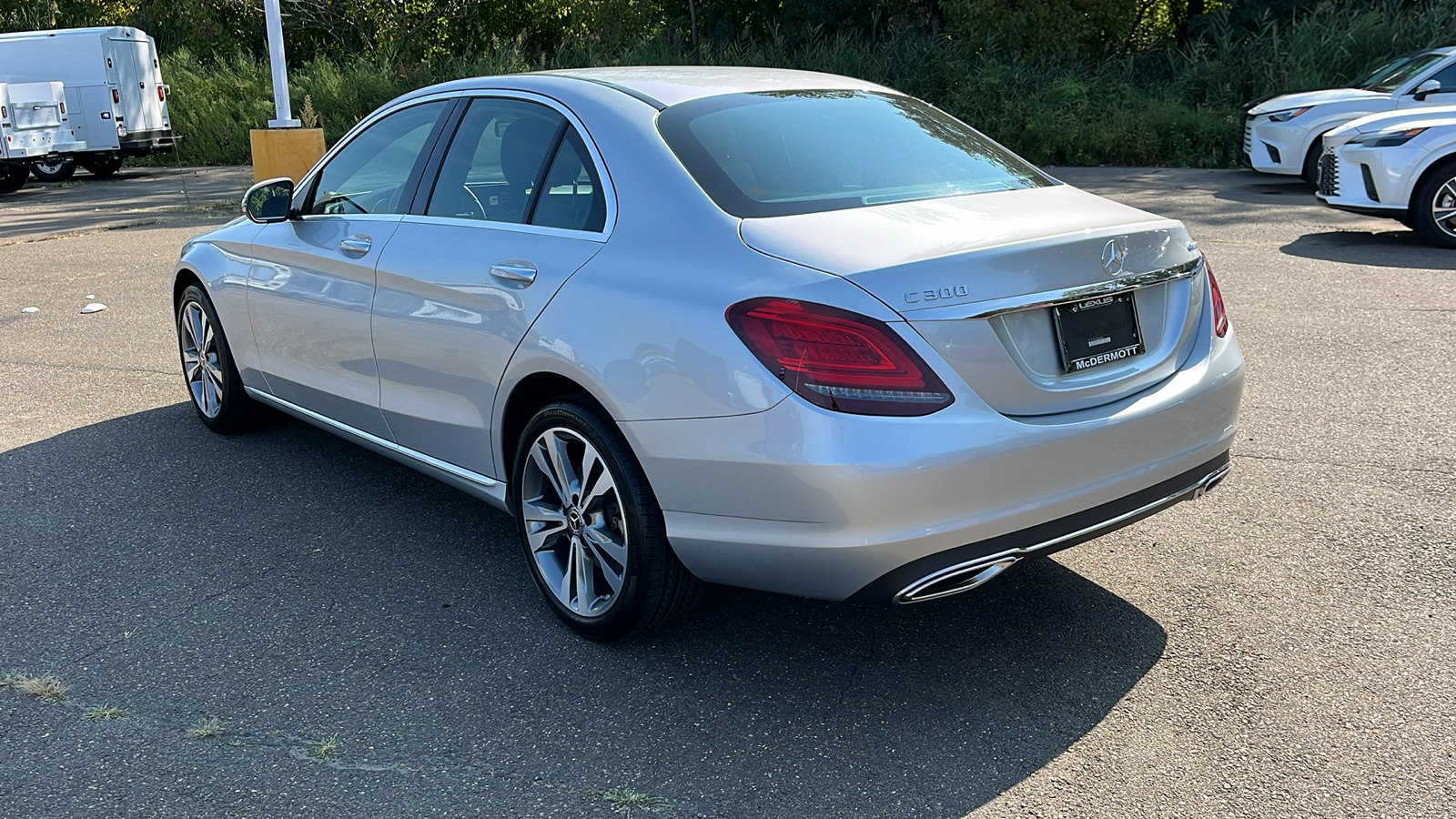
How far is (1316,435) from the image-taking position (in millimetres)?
5484

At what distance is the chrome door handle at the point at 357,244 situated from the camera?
4500 mm

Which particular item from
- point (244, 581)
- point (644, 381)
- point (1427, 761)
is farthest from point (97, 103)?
point (1427, 761)

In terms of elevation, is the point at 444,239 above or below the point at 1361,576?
above

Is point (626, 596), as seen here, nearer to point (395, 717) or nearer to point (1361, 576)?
point (395, 717)

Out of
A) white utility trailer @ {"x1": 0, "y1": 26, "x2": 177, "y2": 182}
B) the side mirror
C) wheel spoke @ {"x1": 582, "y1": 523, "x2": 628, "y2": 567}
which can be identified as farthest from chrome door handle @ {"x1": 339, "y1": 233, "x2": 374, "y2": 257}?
→ white utility trailer @ {"x1": 0, "y1": 26, "x2": 177, "y2": 182}

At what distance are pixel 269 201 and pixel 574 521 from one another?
7.48 feet

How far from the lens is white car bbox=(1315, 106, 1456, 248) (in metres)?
10.2

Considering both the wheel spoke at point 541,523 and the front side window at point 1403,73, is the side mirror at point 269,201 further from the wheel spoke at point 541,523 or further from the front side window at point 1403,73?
Result: the front side window at point 1403,73

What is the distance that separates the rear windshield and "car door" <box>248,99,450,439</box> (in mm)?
1257

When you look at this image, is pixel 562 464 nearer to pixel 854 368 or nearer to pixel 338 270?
pixel 854 368

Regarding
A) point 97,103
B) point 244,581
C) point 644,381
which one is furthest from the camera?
point 97,103

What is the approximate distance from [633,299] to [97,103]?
21.1 metres

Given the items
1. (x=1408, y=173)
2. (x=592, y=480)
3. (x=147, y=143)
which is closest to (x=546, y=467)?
(x=592, y=480)

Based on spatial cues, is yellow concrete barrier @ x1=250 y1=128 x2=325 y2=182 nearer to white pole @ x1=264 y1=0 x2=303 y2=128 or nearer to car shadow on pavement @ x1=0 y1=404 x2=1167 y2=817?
white pole @ x1=264 y1=0 x2=303 y2=128
